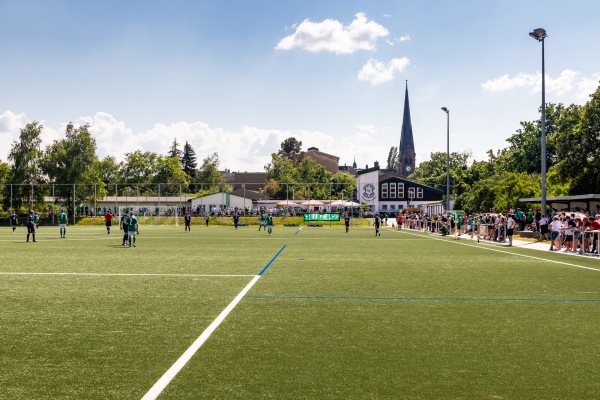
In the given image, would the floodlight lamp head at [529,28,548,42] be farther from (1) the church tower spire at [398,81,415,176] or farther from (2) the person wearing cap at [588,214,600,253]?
(1) the church tower spire at [398,81,415,176]

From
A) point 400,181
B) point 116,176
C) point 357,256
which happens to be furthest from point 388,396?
point 116,176

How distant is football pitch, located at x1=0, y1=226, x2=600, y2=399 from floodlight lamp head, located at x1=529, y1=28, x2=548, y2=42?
17.7 meters

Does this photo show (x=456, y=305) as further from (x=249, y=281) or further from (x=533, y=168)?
(x=533, y=168)

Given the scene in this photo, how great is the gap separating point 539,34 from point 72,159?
212 ft

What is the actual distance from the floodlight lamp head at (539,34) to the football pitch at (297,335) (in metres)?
17.7

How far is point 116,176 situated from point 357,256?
4199 inches

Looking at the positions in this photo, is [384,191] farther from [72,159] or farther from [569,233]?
[569,233]

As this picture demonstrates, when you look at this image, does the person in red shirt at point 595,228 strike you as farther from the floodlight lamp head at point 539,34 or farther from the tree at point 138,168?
the tree at point 138,168

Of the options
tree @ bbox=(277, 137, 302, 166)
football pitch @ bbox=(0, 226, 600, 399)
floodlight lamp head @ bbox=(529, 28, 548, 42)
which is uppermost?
tree @ bbox=(277, 137, 302, 166)

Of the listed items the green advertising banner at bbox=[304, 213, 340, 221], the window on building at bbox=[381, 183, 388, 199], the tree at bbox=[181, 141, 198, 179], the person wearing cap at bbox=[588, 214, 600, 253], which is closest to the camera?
the person wearing cap at bbox=[588, 214, 600, 253]

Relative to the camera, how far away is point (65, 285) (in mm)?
12859

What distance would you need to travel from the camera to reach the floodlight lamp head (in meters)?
29.0

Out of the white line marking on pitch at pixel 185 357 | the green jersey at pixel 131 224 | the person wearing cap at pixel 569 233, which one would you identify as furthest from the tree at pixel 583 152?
the white line marking on pitch at pixel 185 357

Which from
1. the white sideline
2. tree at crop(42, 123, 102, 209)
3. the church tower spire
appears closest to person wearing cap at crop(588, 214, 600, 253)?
the white sideline
